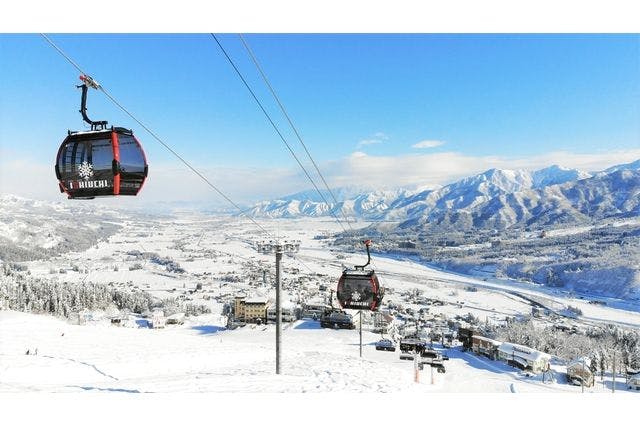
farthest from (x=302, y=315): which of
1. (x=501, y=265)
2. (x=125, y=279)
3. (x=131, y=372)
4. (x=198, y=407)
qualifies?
(x=501, y=265)

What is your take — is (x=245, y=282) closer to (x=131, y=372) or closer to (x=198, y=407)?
(x=131, y=372)

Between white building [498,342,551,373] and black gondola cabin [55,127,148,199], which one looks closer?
black gondola cabin [55,127,148,199]

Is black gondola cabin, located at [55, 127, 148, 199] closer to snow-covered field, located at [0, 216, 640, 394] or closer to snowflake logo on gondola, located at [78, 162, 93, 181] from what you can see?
snowflake logo on gondola, located at [78, 162, 93, 181]

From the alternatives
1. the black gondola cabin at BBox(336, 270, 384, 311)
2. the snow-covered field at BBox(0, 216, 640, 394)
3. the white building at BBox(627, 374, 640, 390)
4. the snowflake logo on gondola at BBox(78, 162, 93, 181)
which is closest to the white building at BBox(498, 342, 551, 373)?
the snow-covered field at BBox(0, 216, 640, 394)

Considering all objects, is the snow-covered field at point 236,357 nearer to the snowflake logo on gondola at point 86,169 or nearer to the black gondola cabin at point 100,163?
the black gondola cabin at point 100,163

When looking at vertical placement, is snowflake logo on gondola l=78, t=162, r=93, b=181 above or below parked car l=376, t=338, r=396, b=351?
above

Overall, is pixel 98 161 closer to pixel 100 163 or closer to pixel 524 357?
pixel 100 163
